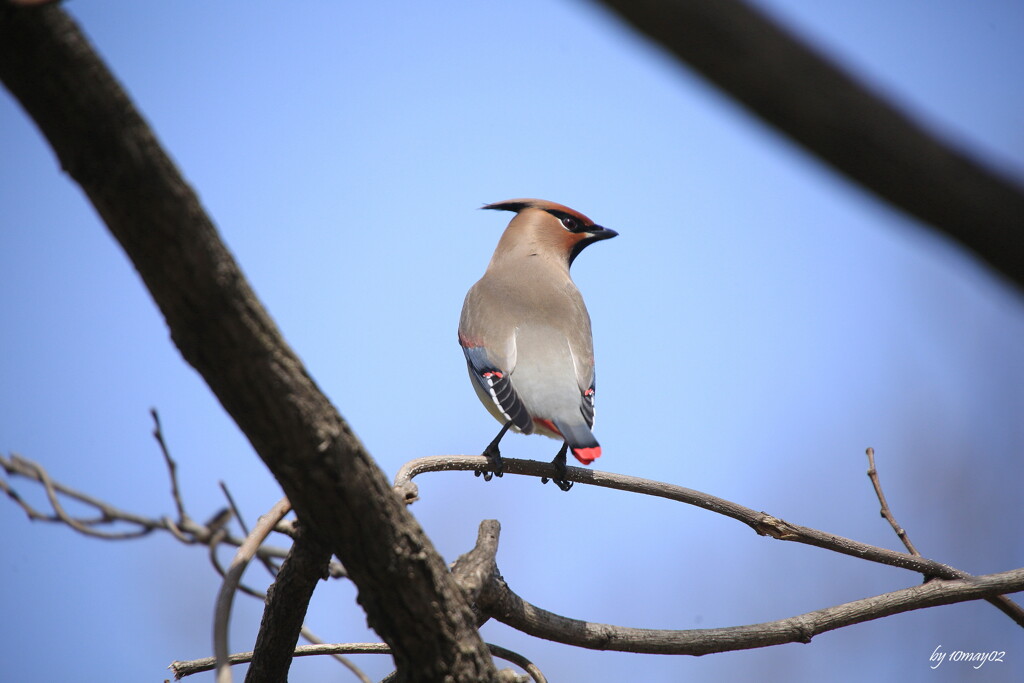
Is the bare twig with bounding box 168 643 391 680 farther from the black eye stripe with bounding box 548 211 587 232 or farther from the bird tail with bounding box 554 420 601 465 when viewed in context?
the black eye stripe with bounding box 548 211 587 232

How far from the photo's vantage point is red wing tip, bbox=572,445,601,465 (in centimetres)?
338

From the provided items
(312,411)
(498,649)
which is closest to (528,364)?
(498,649)

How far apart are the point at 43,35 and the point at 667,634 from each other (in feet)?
6.42

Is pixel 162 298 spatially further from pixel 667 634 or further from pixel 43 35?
pixel 667 634

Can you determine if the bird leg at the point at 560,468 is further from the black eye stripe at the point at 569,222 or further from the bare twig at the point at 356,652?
the black eye stripe at the point at 569,222

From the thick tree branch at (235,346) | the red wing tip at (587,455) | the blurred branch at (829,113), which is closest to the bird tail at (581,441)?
the red wing tip at (587,455)

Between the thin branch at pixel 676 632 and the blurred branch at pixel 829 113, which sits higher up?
the blurred branch at pixel 829 113

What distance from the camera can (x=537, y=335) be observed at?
434 centimetres

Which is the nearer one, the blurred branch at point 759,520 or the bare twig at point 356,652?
the bare twig at point 356,652

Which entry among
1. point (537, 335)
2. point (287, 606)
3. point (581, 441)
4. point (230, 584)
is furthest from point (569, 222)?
point (230, 584)

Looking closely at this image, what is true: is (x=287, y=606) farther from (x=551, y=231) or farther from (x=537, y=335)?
(x=551, y=231)

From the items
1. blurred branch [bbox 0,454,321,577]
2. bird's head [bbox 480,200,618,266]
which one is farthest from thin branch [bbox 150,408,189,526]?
bird's head [bbox 480,200,618,266]

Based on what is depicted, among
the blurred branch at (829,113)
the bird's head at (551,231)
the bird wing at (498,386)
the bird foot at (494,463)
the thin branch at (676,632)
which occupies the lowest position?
the thin branch at (676,632)

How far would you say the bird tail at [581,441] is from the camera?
339 centimetres
